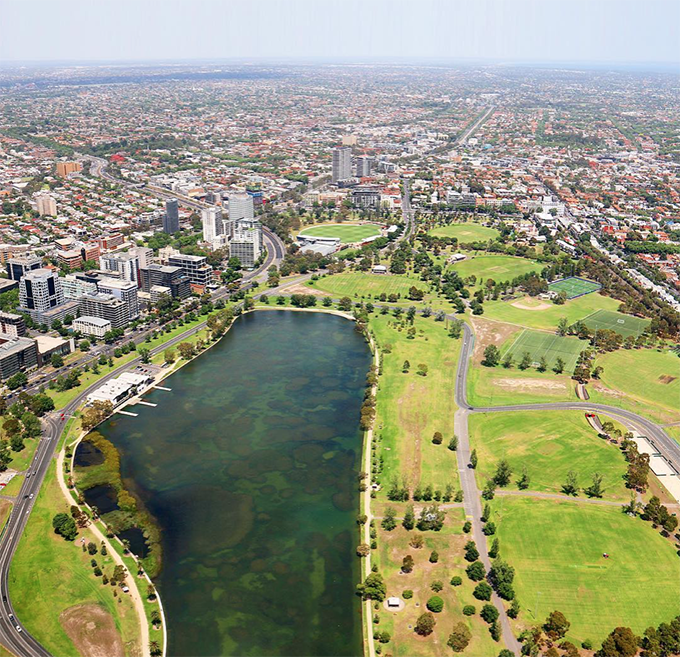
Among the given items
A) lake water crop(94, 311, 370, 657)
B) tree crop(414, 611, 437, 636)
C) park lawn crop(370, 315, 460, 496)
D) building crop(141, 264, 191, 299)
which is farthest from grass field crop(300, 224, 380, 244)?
tree crop(414, 611, 437, 636)

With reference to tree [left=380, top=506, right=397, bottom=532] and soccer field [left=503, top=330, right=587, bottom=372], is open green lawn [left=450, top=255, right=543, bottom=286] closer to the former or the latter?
soccer field [left=503, top=330, right=587, bottom=372]

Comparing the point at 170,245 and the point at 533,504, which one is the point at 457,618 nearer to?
the point at 533,504

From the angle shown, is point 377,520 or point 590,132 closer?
point 377,520

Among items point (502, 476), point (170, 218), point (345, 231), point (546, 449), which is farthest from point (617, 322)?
point (170, 218)

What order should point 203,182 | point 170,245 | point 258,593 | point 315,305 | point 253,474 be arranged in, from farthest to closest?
point 203,182 → point 170,245 → point 315,305 → point 253,474 → point 258,593

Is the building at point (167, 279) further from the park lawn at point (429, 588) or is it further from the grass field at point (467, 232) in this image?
the park lawn at point (429, 588)

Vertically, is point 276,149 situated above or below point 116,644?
above

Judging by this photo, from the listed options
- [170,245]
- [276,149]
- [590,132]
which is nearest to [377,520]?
[170,245]

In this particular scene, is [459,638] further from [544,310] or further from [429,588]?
[544,310]
